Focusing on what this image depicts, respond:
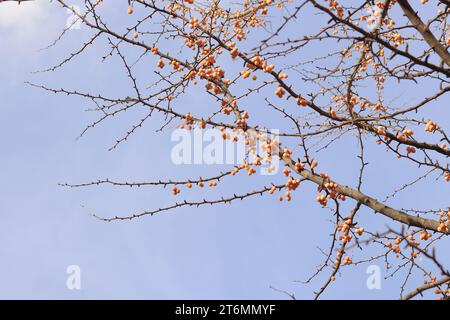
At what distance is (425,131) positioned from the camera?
16.7 ft

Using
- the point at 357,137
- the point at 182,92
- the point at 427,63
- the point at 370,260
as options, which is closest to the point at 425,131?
the point at 357,137

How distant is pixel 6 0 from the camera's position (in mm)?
4527

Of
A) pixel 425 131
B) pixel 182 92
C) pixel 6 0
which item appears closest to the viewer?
pixel 6 0

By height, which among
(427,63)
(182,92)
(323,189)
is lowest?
(323,189)

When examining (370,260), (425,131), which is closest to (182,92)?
(425,131)

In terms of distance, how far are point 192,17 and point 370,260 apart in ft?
12.3
